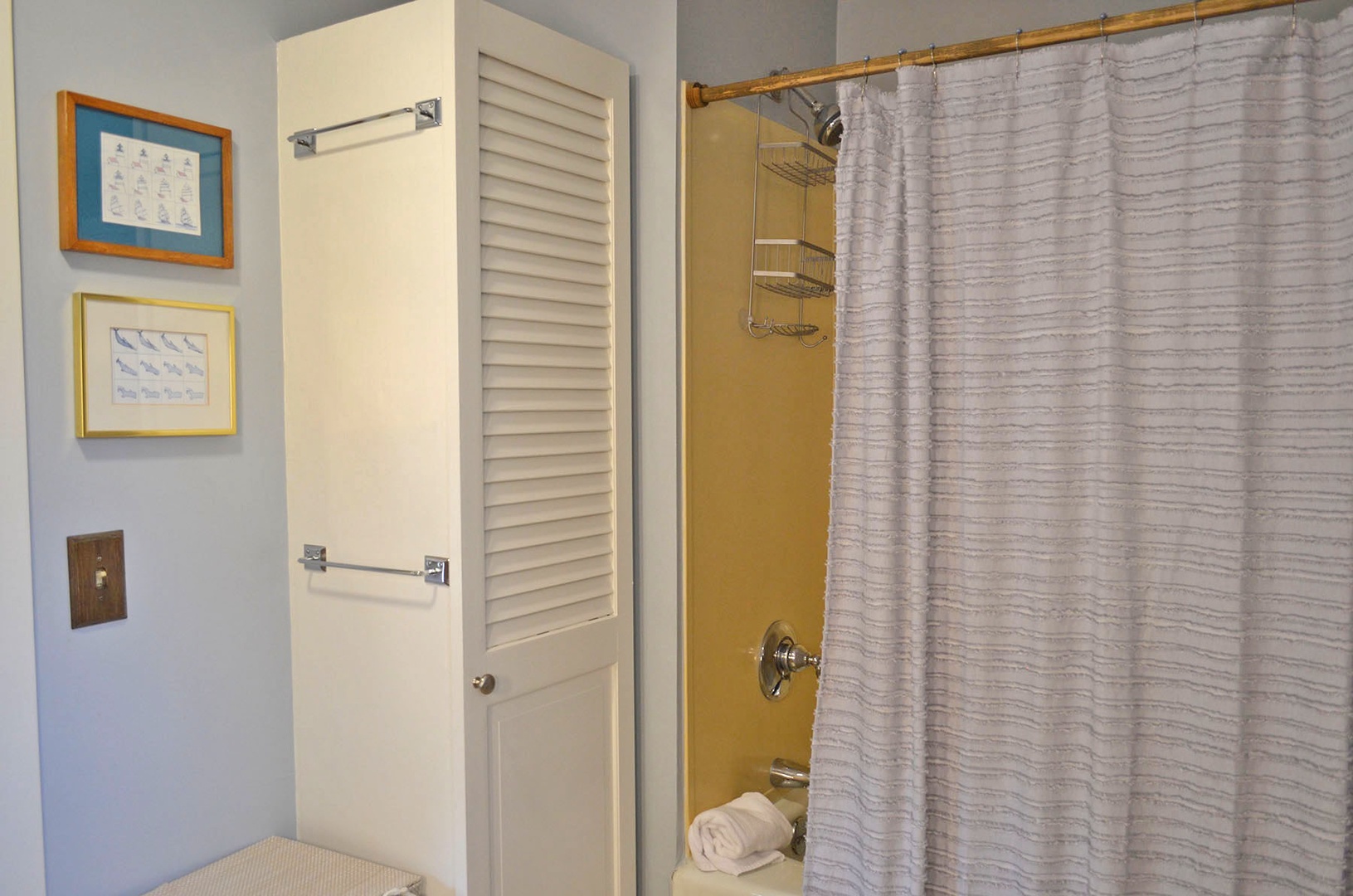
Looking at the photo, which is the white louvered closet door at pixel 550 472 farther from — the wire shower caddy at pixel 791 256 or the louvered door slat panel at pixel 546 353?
the wire shower caddy at pixel 791 256

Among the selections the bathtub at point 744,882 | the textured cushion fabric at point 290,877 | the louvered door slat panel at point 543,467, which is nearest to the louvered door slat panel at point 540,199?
the louvered door slat panel at point 543,467

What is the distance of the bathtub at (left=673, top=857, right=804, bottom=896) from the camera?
183 cm

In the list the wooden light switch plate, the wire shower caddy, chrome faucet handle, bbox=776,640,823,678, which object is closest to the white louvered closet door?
the wire shower caddy

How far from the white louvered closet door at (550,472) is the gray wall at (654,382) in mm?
51

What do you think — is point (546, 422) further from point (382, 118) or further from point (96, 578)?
point (96, 578)

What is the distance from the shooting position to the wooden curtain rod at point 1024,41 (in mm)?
1435

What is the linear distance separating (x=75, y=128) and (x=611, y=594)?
1.22 meters

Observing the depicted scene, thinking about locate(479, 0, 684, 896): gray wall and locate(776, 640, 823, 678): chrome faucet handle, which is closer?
locate(479, 0, 684, 896): gray wall

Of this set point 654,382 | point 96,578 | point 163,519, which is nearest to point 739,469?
point 654,382

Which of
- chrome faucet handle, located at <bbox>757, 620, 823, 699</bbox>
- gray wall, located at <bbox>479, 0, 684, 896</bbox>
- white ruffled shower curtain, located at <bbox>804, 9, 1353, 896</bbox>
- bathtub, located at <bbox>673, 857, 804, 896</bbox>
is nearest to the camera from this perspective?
white ruffled shower curtain, located at <bbox>804, 9, 1353, 896</bbox>

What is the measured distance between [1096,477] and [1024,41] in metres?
0.72

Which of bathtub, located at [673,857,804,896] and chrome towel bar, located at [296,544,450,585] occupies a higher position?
chrome towel bar, located at [296,544,450,585]

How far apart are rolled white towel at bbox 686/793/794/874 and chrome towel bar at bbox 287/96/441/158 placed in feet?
4.68

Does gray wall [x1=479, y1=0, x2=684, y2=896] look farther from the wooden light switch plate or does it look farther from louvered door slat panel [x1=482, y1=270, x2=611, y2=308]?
the wooden light switch plate
